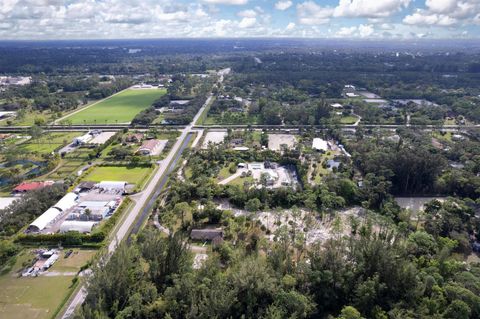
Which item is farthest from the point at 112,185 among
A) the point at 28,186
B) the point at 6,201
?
the point at 6,201

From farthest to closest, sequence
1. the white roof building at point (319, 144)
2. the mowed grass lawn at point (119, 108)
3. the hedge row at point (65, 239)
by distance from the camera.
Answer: the mowed grass lawn at point (119, 108)
the white roof building at point (319, 144)
the hedge row at point (65, 239)

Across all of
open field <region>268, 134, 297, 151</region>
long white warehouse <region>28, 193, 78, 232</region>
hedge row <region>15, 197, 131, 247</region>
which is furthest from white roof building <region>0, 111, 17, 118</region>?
open field <region>268, 134, 297, 151</region>

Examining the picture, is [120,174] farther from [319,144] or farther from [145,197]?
[319,144]

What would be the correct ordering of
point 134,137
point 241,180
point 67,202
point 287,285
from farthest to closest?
point 134,137 → point 241,180 → point 67,202 → point 287,285

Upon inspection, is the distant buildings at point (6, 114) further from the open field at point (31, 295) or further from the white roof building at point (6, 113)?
the open field at point (31, 295)

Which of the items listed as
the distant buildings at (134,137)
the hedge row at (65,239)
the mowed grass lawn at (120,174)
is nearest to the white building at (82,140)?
the distant buildings at (134,137)

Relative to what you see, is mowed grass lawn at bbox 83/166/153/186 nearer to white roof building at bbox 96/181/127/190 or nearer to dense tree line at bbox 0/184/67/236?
white roof building at bbox 96/181/127/190
